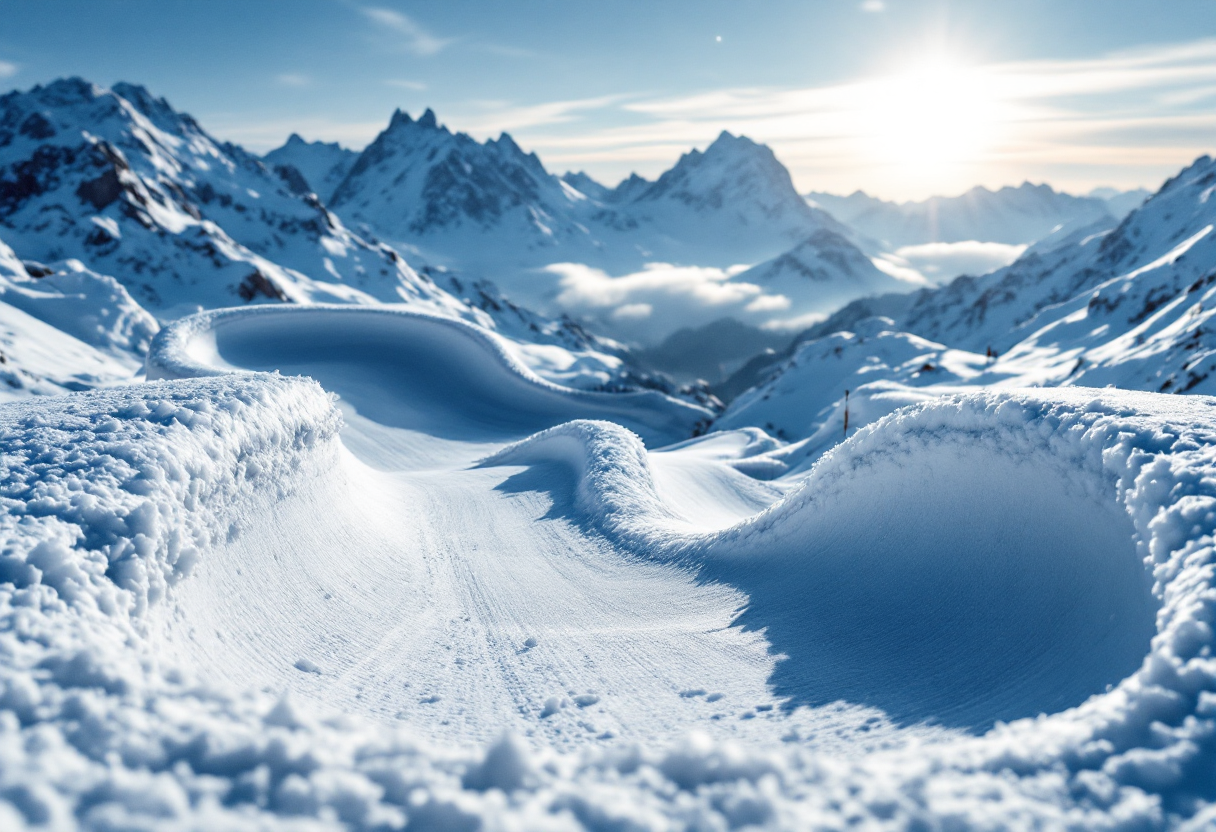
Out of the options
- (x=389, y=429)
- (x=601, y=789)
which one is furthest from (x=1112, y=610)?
(x=389, y=429)

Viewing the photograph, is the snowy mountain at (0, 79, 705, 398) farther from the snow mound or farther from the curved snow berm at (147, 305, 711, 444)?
the snow mound

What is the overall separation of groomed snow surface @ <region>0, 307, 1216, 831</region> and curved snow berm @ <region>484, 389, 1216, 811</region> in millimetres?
25

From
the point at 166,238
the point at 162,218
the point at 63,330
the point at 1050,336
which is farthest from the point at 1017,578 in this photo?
the point at 162,218

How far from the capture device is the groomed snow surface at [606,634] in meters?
2.89

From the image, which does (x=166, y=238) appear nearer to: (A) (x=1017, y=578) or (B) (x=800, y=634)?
(B) (x=800, y=634)

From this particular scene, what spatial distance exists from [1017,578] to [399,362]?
1064 inches

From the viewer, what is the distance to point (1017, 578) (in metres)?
6.07

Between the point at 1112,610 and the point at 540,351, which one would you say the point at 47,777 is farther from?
the point at 540,351

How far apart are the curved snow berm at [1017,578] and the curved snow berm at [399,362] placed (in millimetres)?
19011

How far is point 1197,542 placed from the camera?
162 inches

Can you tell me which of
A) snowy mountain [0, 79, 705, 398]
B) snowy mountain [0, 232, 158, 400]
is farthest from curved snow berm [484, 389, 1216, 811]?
snowy mountain [0, 79, 705, 398]

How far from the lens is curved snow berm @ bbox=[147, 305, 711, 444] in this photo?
2602 centimetres

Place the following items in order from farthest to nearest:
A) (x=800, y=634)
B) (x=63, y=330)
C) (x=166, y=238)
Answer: (x=166, y=238) < (x=63, y=330) < (x=800, y=634)

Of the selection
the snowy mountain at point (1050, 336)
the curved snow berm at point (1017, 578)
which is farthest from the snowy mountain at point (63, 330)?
the snowy mountain at point (1050, 336)
